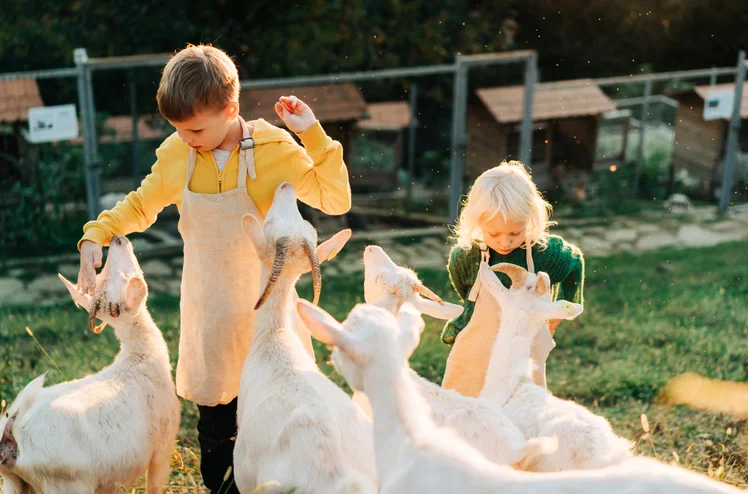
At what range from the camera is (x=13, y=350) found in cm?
606

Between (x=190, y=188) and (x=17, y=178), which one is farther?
(x=17, y=178)

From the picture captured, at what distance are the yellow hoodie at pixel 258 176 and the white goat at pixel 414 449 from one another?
947 millimetres

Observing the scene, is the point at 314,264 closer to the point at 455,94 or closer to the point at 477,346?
the point at 477,346

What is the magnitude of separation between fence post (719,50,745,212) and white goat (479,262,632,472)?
819 centimetres

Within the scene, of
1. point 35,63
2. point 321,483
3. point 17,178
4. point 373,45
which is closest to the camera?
point 321,483

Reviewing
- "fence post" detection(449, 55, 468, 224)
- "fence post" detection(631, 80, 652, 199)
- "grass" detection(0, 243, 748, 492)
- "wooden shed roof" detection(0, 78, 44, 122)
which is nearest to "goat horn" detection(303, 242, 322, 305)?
"grass" detection(0, 243, 748, 492)

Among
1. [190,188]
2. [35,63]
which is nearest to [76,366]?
[190,188]

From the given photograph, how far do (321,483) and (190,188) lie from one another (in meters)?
1.41

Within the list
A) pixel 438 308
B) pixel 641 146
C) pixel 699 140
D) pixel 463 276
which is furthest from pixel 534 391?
pixel 699 140

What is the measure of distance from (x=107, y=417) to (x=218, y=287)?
2.25 ft

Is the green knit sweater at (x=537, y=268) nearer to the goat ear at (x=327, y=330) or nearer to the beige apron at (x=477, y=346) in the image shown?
the beige apron at (x=477, y=346)

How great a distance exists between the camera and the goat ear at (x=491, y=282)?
354cm

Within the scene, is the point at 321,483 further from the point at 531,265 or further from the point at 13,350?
the point at 13,350

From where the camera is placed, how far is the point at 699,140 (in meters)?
11.5
